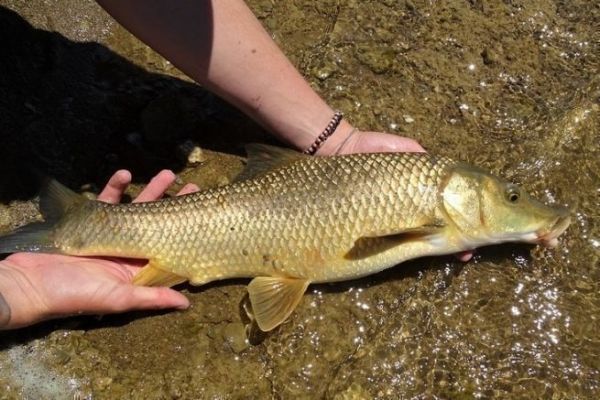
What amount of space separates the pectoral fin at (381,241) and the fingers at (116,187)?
124 cm

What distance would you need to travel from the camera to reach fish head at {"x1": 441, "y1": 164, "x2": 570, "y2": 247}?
3205 mm

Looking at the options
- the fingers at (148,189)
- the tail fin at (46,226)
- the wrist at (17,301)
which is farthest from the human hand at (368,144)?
the wrist at (17,301)

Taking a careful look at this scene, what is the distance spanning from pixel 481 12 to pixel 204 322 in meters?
2.58

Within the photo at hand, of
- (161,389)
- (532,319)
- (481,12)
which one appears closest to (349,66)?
(481,12)

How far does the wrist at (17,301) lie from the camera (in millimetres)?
3057

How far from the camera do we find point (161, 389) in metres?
3.24

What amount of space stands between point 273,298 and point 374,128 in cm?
125

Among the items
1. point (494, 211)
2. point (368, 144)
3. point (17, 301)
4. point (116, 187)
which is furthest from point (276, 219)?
point (17, 301)

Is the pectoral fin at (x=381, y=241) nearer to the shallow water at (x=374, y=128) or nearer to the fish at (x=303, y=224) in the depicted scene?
the fish at (x=303, y=224)

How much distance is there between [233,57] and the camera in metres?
3.34

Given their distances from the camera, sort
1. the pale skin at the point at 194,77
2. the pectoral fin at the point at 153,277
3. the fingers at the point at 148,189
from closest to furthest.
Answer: the pale skin at the point at 194,77 < the pectoral fin at the point at 153,277 < the fingers at the point at 148,189

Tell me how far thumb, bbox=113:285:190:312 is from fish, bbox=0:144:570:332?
1.8 inches

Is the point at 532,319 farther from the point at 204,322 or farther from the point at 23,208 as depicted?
the point at 23,208

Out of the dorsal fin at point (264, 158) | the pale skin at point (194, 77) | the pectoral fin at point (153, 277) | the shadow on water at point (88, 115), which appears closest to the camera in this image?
the pale skin at point (194, 77)
